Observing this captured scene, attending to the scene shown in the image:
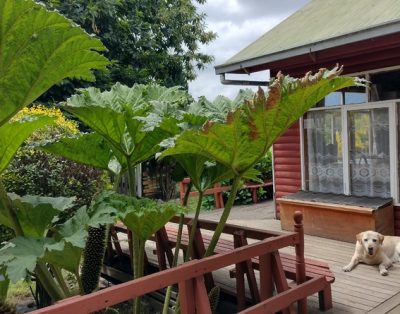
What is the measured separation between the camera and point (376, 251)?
449cm

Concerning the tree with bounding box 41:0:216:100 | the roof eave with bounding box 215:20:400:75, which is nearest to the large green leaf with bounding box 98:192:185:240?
the roof eave with bounding box 215:20:400:75

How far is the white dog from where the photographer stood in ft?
14.4

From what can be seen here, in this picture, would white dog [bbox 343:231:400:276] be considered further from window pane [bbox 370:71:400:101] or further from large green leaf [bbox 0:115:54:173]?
large green leaf [bbox 0:115:54:173]

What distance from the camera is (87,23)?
11789 millimetres

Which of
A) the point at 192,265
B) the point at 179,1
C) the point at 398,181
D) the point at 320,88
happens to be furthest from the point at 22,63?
the point at 179,1

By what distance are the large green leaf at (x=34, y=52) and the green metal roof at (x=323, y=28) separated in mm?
3649

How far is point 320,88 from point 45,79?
153 cm

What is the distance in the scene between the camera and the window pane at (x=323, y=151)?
627cm

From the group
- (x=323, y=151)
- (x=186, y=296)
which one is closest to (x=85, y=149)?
(x=186, y=296)

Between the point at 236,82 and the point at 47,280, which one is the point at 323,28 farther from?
the point at 47,280

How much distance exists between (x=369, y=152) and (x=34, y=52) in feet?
16.6

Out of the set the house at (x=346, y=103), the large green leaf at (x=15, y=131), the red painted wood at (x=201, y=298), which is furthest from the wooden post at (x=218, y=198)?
the large green leaf at (x=15, y=131)

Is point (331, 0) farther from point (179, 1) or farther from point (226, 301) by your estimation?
point (179, 1)

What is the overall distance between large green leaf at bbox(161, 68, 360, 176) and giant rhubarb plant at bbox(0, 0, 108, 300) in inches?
27.4
